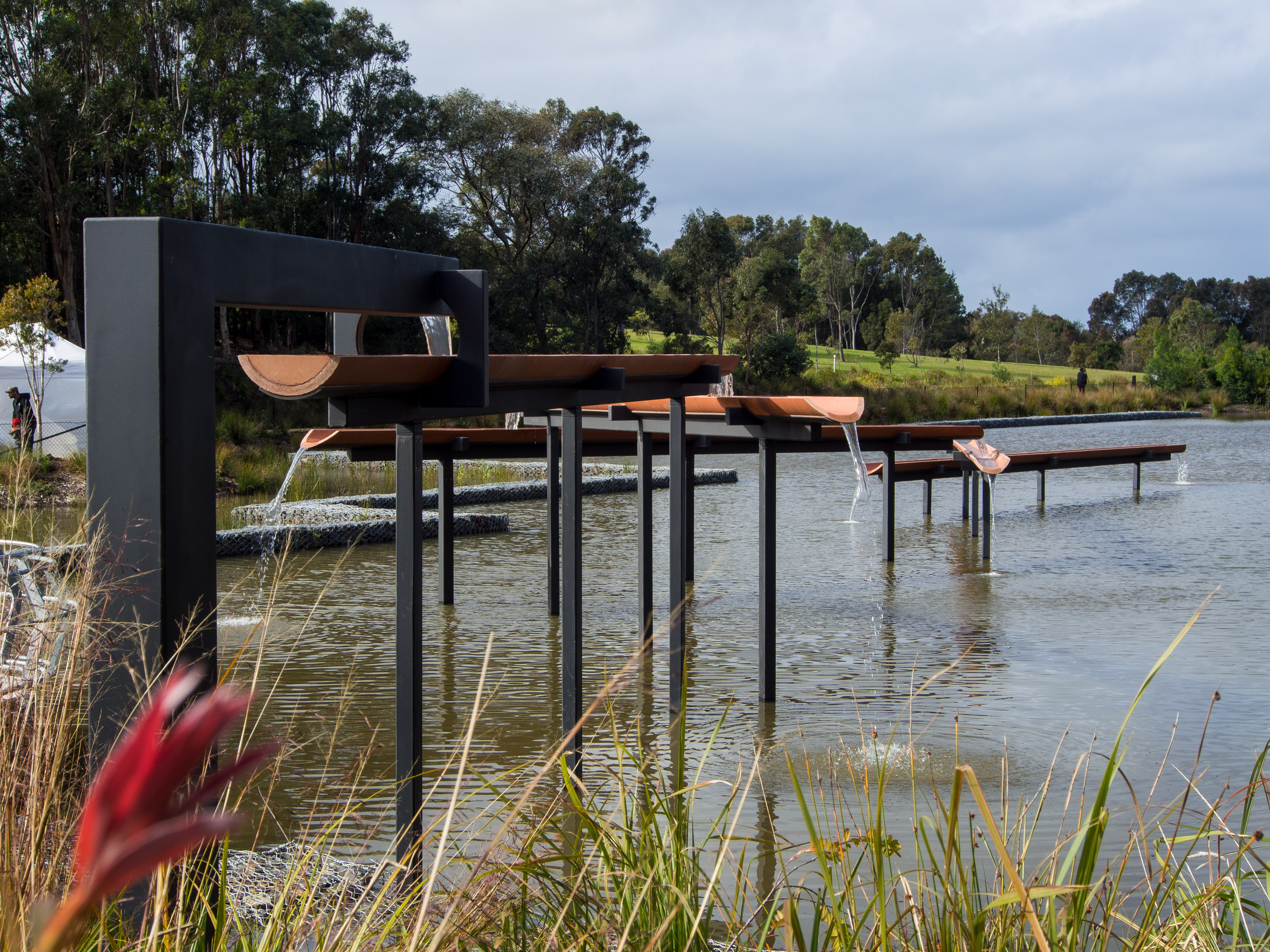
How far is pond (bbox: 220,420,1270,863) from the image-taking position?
187 inches

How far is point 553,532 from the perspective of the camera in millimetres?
7820

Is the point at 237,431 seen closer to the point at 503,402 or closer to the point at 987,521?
the point at 987,521

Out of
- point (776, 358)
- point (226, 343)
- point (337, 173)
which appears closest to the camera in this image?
point (226, 343)

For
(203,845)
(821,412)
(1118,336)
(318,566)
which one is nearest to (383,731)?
(821,412)

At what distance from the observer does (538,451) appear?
29.7ft

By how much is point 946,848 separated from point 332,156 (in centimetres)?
3098

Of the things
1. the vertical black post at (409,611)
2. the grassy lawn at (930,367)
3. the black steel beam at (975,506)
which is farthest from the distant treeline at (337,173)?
the vertical black post at (409,611)

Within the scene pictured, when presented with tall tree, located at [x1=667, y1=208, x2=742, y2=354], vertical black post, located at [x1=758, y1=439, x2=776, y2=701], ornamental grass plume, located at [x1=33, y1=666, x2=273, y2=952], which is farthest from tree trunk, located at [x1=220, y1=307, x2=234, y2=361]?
ornamental grass plume, located at [x1=33, y1=666, x2=273, y2=952]

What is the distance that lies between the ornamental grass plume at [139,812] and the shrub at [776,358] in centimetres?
3745

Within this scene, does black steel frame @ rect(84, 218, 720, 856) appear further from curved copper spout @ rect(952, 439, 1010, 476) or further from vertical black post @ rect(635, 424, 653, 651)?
curved copper spout @ rect(952, 439, 1010, 476)

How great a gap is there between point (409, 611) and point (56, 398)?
56.0ft

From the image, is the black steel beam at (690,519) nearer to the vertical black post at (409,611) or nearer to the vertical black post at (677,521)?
the vertical black post at (677,521)

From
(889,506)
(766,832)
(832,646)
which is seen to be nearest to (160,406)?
(766,832)

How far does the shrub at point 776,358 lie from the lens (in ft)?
122
